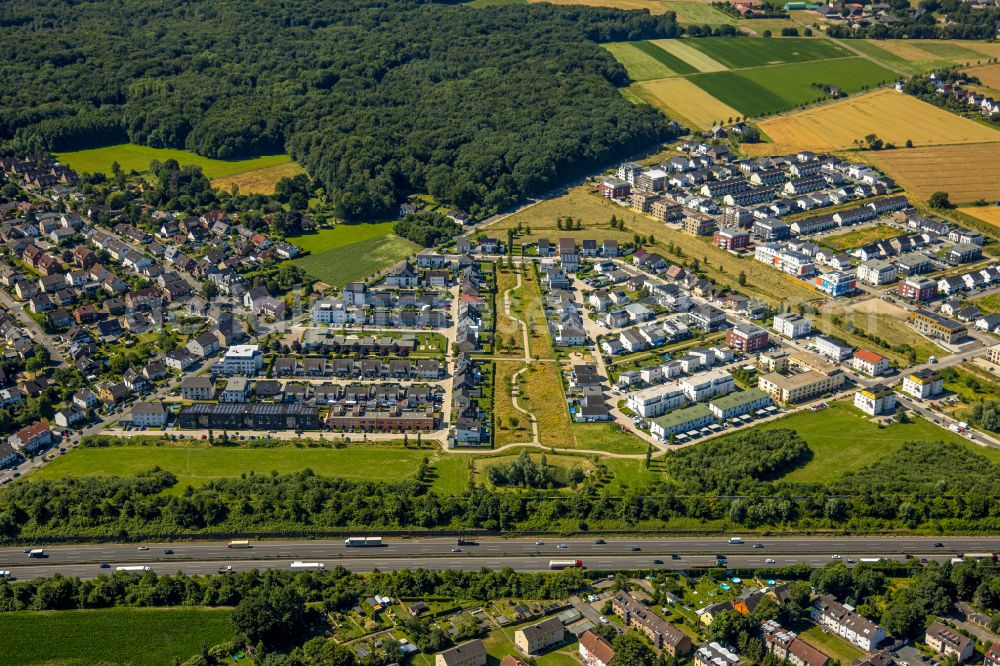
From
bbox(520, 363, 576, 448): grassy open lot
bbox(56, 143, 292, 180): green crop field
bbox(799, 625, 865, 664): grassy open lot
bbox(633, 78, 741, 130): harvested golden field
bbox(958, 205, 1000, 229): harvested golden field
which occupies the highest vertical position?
bbox(633, 78, 741, 130): harvested golden field

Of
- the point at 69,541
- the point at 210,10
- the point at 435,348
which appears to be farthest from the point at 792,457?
the point at 210,10

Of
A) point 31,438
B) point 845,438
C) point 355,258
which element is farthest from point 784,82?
point 31,438

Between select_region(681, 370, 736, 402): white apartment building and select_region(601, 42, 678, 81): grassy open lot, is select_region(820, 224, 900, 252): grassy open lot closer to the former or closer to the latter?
select_region(681, 370, 736, 402): white apartment building

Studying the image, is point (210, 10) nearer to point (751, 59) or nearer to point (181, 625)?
point (751, 59)

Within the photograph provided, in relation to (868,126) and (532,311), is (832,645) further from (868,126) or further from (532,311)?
(868,126)

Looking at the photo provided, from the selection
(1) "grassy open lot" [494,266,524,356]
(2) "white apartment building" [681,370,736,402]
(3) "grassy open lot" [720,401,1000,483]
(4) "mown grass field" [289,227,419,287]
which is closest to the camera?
(3) "grassy open lot" [720,401,1000,483]

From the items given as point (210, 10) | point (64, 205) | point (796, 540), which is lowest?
point (796, 540)

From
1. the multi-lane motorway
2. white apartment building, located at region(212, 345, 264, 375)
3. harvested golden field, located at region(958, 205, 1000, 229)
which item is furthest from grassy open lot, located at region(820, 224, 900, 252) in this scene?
white apartment building, located at region(212, 345, 264, 375)
